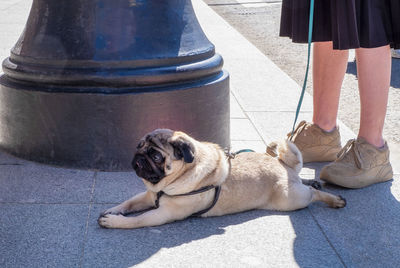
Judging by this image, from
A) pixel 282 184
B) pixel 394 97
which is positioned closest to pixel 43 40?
pixel 282 184

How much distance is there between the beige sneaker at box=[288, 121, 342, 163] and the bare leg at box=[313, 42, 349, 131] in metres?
0.06

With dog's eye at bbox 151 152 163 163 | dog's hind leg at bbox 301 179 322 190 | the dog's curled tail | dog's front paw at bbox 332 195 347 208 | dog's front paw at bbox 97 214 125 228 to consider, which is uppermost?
dog's eye at bbox 151 152 163 163

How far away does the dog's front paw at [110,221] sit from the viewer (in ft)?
10.9

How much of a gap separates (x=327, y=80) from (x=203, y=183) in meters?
1.50

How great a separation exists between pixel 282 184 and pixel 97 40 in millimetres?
1591

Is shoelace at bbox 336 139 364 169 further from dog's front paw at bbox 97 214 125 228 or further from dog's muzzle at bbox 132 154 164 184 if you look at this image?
dog's front paw at bbox 97 214 125 228

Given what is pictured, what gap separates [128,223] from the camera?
3.34 metres

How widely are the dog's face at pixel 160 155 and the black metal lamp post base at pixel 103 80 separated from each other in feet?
2.55

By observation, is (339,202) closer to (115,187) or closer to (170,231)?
(170,231)

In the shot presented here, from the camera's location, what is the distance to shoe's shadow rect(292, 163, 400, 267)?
311 centimetres

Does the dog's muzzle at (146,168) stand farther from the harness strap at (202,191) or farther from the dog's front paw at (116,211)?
the dog's front paw at (116,211)

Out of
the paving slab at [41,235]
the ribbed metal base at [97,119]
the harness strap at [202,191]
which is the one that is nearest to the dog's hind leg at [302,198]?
the harness strap at [202,191]

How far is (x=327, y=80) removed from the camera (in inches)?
175

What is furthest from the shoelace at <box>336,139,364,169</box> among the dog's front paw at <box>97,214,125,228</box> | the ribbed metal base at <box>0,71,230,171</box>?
the dog's front paw at <box>97,214,125,228</box>
